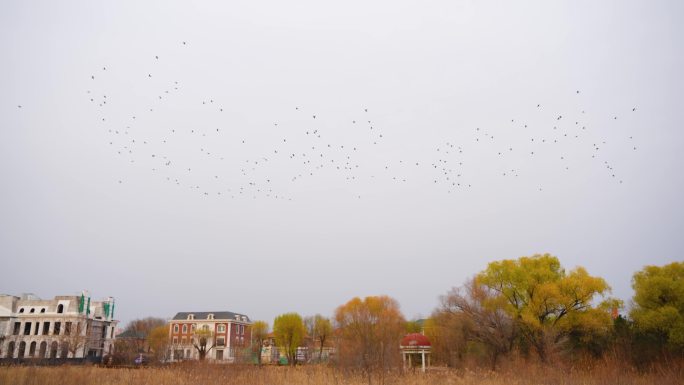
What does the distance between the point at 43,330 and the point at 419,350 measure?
57.4 m

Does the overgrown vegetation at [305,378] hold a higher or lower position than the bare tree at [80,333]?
lower

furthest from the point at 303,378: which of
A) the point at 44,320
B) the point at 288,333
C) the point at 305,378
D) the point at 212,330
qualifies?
the point at 212,330

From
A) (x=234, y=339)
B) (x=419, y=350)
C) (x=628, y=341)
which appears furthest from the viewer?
(x=234, y=339)

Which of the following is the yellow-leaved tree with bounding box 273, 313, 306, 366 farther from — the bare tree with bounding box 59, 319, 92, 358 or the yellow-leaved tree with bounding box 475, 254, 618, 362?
the yellow-leaved tree with bounding box 475, 254, 618, 362

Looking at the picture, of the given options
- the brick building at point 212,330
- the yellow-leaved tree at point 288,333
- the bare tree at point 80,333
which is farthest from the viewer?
the brick building at point 212,330

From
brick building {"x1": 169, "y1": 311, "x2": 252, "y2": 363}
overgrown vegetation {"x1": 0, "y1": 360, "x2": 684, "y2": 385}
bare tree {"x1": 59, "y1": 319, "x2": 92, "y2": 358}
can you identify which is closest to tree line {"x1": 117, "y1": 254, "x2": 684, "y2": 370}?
overgrown vegetation {"x1": 0, "y1": 360, "x2": 684, "y2": 385}

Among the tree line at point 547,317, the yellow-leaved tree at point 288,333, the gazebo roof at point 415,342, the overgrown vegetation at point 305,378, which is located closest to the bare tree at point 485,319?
the tree line at point 547,317

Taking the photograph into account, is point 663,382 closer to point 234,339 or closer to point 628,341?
point 628,341

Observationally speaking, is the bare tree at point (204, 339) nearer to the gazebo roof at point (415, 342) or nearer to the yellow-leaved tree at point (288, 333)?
the yellow-leaved tree at point (288, 333)

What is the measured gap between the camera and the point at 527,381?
15320 millimetres

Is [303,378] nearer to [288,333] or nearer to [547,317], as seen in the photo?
[547,317]

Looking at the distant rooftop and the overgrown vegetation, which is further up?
the distant rooftop

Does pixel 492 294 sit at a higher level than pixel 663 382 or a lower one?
higher

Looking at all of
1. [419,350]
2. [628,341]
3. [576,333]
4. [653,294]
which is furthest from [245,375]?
[653,294]
